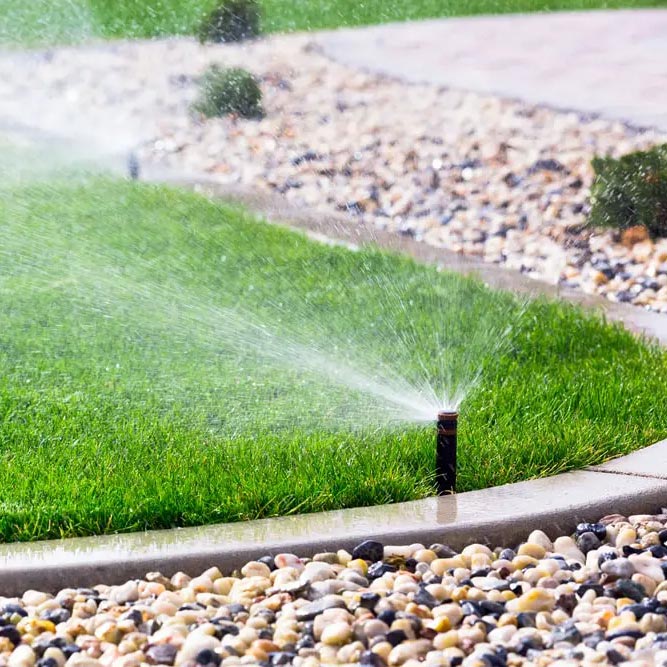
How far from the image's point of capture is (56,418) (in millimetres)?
4164

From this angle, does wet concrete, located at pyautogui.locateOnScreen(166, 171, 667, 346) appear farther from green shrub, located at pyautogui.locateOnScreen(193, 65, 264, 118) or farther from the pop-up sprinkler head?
green shrub, located at pyautogui.locateOnScreen(193, 65, 264, 118)

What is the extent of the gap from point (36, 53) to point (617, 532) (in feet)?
43.4

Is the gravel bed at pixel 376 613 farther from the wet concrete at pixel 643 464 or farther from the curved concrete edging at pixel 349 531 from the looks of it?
the wet concrete at pixel 643 464

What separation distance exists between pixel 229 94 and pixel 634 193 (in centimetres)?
523

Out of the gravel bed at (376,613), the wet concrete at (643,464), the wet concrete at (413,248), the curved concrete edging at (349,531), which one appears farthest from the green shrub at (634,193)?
the gravel bed at (376,613)

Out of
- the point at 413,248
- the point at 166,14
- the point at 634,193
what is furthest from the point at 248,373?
the point at 166,14

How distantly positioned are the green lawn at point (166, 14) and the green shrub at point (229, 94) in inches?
119

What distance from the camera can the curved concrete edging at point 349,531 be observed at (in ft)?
9.77

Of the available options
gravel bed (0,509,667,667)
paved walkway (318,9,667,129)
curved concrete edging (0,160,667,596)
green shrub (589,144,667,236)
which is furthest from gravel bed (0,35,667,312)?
gravel bed (0,509,667,667)

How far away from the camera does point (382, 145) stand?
982cm

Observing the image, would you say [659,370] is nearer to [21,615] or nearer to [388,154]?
[21,615]

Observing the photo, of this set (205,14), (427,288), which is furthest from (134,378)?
(205,14)

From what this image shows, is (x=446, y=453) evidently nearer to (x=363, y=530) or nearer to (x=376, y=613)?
(x=363, y=530)

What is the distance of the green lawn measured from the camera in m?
15.6
